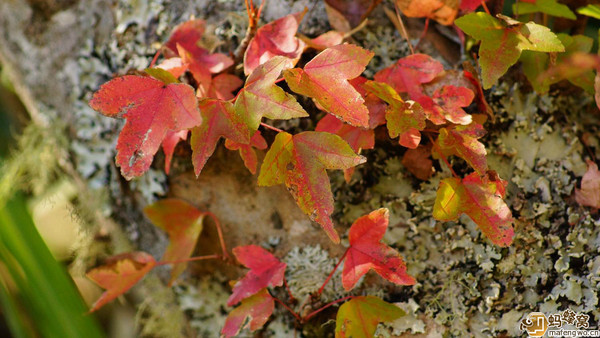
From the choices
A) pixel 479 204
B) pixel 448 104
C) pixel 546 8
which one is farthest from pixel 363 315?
pixel 546 8

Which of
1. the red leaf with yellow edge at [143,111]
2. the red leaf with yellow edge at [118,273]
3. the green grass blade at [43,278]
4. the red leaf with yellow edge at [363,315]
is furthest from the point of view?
the green grass blade at [43,278]

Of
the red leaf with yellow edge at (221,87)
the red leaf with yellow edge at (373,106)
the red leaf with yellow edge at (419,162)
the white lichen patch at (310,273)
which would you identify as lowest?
the white lichen patch at (310,273)

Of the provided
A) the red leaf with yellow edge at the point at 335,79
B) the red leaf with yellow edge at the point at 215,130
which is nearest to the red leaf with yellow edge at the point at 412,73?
the red leaf with yellow edge at the point at 335,79

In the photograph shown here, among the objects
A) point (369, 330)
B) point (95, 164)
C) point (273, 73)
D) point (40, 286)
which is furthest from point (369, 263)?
point (40, 286)

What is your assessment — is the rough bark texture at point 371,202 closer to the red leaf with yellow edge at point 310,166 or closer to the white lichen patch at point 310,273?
the white lichen patch at point 310,273

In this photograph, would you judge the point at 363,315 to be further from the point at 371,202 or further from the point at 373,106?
the point at 373,106

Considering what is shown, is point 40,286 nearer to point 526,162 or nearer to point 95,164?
point 95,164

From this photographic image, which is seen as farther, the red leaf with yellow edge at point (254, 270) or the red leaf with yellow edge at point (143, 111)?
the red leaf with yellow edge at point (254, 270)
